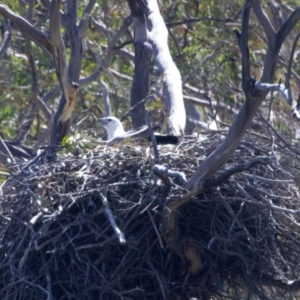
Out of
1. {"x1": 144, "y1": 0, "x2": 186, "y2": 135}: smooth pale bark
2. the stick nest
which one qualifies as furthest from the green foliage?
the stick nest

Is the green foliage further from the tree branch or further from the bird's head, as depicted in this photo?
the tree branch

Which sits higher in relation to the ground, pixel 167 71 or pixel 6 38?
pixel 167 71

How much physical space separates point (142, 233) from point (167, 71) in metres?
2.61

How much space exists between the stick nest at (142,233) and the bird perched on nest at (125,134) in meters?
0.29

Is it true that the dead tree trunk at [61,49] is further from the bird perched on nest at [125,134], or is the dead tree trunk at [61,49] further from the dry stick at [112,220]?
the dry stick at [112,220]

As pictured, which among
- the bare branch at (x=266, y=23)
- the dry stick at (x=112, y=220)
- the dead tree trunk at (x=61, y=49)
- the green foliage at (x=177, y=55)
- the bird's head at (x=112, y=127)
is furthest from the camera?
the green foliage at (x=177, y=55)

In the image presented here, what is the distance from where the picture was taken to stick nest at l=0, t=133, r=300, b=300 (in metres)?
6.46

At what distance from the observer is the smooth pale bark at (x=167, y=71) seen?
329 inches

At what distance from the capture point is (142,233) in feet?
21.5

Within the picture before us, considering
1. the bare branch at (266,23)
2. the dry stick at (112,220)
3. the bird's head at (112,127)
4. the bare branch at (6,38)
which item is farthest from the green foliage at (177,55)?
the bare branch at (266,23)

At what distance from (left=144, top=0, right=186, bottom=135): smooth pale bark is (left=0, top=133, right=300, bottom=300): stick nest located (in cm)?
126

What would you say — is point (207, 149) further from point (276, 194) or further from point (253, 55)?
point (253, 55)

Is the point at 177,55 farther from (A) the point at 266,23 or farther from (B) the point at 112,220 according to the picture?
(A) the point at 266,23

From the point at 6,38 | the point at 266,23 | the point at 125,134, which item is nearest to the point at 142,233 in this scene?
the point at 125,134
